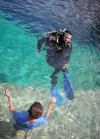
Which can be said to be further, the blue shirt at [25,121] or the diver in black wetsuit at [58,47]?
the diver in black wetsuit at [58,47]

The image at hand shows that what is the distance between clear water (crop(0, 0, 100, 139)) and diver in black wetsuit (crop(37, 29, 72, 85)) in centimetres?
146

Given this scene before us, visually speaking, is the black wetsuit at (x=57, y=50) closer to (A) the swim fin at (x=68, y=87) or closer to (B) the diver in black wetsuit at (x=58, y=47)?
(B) the diver in black wetsuit at (x=58, y=47)

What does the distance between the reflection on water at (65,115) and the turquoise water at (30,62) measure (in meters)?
0.63

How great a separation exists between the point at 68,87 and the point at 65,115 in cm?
104

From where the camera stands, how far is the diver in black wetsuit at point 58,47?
8455 millimetres

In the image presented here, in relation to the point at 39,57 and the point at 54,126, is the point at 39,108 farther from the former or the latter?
the point at 39,57

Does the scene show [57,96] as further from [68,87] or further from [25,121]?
[25,121]

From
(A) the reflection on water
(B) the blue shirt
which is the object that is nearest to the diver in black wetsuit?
(A) the reflection on water

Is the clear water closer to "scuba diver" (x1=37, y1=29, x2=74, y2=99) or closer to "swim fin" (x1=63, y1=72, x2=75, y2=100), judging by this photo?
"swim fin" (x1=63, y1=72, x2=75, y2=100)

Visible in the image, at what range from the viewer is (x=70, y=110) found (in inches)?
384

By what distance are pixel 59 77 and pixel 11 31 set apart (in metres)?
4.02

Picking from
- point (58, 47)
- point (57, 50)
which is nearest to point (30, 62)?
point (57, 50)

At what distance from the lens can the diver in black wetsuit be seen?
8455mm

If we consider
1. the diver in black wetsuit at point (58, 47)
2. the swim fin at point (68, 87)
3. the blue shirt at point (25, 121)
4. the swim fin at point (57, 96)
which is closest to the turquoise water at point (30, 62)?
the swim fin at point (57, 96)
